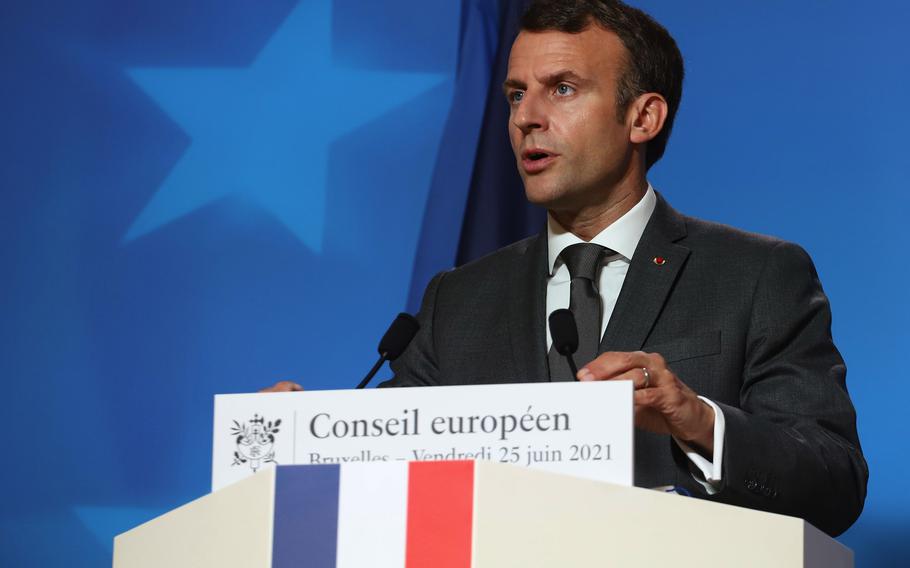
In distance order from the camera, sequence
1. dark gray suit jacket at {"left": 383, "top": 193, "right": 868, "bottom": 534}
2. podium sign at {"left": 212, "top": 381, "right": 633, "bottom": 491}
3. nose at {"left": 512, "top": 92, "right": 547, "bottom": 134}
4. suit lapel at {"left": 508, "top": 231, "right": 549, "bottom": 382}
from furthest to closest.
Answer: nose at {"left": 512, "top": 92, "right": 547, "bottom": 134} < suit lapel at {"left": 508, "top": 231, "right": 549, "bottom": 382} < dark gray suit jacket at {"left": 383, "top": 193, "right": 868, "bottom": 534} < podium sign at {"left": 212, "top": 381, "right": 633, "bottom": 491}

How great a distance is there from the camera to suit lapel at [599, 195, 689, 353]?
2.38 metres

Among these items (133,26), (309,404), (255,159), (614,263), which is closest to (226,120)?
(255,159)

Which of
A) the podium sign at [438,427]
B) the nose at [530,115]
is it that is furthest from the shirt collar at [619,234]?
the podium sign at [438,427]

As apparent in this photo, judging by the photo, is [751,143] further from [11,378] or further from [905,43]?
[11,378]

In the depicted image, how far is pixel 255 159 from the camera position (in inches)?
165

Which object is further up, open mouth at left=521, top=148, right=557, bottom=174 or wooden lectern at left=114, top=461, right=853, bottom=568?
open mouth at left=521, top=148, right=557, bottom=174

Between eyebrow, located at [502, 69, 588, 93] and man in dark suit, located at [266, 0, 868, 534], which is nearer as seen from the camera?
man in dark suit, located at [266, 0, 868, 534]

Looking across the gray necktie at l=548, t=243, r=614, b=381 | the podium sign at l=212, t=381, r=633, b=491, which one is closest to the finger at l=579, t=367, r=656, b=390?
the podium sign at l=212, t=381, r=633, b=491

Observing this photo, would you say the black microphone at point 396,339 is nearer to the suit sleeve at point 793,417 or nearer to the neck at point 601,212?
the suit sleeve at point 793,417

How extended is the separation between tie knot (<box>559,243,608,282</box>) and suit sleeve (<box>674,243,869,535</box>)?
1.08 feet

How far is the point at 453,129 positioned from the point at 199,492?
4.63 feet

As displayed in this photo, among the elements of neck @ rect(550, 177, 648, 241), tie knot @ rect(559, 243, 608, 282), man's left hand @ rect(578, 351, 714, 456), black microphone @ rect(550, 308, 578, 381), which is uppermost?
neck @ rect(550, 177, 648, 241)

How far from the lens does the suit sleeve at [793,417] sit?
1.89 metres

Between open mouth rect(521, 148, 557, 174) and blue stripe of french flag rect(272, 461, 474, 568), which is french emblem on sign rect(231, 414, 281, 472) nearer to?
blue stripe of french flag rect(272, 461, 474, 568)
